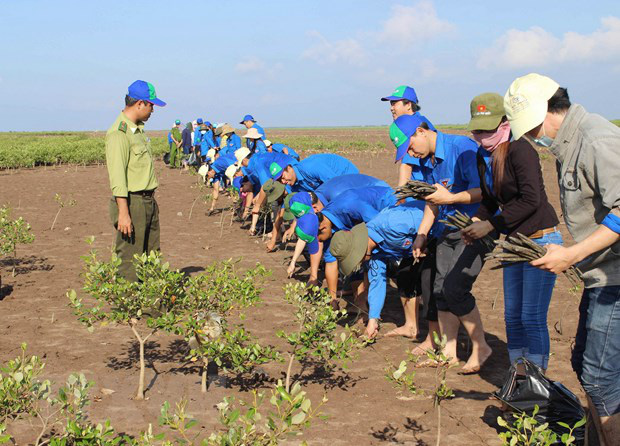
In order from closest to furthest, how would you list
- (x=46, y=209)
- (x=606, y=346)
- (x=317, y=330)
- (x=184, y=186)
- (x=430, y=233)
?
(x=606, y=346) < (x=317, y=330) < (x=430, y=233) < (x=46, y=209) < (x=184, y=186)

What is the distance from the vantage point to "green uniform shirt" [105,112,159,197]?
18.5 ft

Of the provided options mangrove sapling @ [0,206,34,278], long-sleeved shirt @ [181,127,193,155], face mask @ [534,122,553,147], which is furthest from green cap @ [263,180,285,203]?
long-sleeved shirt @ [181,127,193,155]

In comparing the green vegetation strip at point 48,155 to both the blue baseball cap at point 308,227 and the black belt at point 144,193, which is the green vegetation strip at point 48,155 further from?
the blue baseball cap at point 308,227

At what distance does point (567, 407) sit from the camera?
11.5ft

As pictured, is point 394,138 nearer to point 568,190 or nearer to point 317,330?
point 317,330

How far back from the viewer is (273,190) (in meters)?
9.36

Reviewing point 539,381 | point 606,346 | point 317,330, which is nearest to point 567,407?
point 539,381

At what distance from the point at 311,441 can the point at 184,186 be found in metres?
15.9

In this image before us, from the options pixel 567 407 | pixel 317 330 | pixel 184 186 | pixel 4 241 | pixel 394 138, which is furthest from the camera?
pixel 184 186

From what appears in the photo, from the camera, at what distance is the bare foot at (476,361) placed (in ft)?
16.2

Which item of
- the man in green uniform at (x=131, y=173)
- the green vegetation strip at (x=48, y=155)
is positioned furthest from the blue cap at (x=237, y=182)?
the green vegetation strip at (x=48, y=155)

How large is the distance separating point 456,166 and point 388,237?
925 millimetres

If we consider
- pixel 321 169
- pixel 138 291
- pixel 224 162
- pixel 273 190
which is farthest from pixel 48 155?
pixel 138 291

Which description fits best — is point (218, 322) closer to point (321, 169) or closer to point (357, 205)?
point (357, 205)
